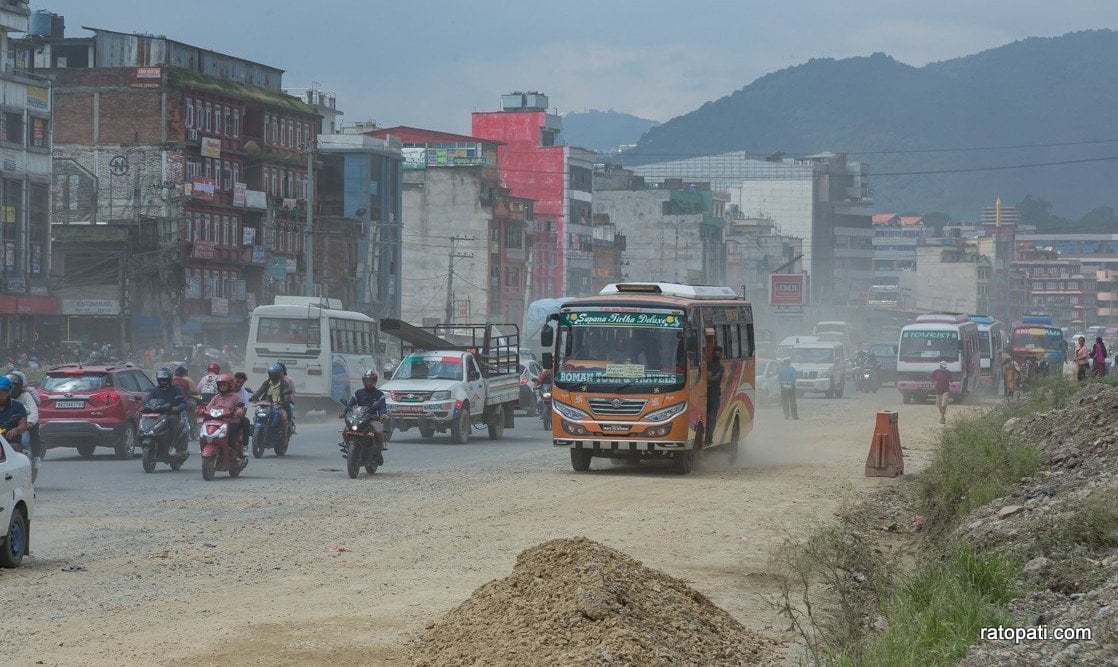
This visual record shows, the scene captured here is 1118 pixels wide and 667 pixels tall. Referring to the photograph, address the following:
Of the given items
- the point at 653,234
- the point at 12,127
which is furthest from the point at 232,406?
the point at 653,234

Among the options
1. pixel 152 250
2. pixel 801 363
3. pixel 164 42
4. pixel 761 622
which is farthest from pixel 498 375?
pixel 164 42

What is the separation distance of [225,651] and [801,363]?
53890 millimetres

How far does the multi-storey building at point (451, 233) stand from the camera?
11012 centimetres

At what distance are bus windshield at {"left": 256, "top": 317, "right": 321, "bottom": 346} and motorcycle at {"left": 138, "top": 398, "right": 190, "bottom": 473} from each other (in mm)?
19210

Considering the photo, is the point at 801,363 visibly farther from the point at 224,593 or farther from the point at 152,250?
A: the point at 224,593

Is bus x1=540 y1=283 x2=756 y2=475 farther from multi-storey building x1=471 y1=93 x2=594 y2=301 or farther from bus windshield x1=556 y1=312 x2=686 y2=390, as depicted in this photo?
multi-storey building x1=471 y1=93 x2=594 y2=301

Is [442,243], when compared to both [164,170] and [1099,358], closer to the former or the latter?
[164,170]

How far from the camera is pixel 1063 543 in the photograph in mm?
12312

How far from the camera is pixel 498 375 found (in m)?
35.4

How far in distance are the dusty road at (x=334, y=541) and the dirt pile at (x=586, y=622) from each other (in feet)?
1.83

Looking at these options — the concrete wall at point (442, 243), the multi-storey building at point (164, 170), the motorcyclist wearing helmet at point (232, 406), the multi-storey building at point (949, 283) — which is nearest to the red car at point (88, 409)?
the motorcyclist wearing helmet at point (232, 406)

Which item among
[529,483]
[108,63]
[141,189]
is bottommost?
[529,483]

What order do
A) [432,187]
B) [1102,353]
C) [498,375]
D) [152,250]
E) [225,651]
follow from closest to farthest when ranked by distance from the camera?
[225,651]
[498,375]
[1102,353]
[152,250]
[432,187]

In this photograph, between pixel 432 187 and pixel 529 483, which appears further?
pixel 432 187
